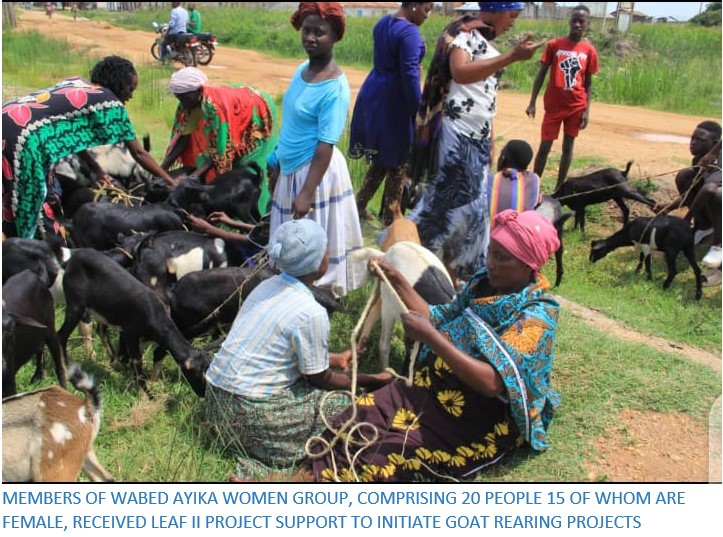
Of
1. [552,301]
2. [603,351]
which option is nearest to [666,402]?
[603,351]

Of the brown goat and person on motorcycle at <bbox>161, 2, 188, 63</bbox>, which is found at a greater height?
person on motorcycle at <bbox>161, 2, 188, 63</bbox>

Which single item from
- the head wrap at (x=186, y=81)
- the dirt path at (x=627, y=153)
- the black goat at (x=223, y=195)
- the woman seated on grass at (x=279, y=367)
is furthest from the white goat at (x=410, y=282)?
the head wrap at (x=186, y=81)

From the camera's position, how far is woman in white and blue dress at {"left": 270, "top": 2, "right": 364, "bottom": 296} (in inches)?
151

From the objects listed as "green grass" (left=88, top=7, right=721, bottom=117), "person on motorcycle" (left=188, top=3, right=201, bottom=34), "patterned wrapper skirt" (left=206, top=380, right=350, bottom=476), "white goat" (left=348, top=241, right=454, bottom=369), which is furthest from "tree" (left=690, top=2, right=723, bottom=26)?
"patterned wrapper skirt" (left=206, top=380, right=350, bottom=476)

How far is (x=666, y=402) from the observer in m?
3.94

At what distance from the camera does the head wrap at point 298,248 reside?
294 cm

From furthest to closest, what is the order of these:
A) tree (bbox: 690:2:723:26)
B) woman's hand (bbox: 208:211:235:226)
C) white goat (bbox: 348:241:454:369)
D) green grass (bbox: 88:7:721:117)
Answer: tree (bbox: 690:2:723:26) → green grass (bbox: 88:7:721:117) → woman's hand (bbox: 208:211:235:226) → white goat (bbox: 348:241:454:369)

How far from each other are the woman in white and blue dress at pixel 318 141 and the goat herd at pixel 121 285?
422mm

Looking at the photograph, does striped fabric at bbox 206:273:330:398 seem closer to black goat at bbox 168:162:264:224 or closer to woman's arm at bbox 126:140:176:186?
woman's arm at bbox 126:140:176:186

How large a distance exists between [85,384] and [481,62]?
2640mm

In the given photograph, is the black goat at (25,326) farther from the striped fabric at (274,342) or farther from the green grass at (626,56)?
the green grass at (626,56)

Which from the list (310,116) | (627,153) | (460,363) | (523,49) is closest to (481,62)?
(523,49)

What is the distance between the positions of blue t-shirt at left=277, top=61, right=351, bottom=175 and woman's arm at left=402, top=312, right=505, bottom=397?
1.54 metres
